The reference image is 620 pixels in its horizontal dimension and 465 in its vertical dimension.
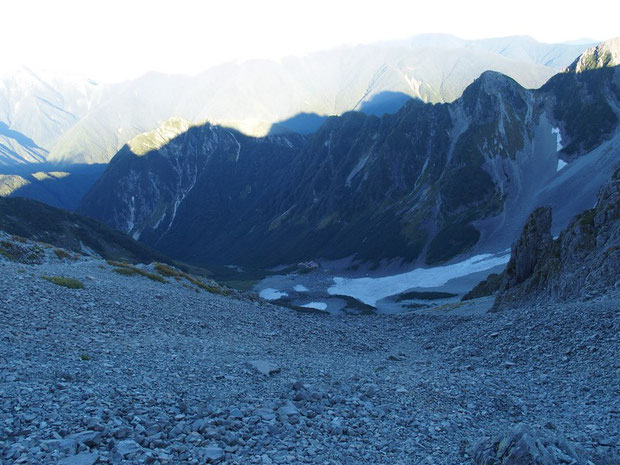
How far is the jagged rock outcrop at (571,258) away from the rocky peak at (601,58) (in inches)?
5847

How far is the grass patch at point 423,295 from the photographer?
103 meters

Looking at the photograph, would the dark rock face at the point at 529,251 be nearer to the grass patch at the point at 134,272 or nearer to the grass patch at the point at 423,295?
the grass patch at the point at 134,272

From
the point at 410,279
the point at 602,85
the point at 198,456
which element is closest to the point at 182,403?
the point at 198,456

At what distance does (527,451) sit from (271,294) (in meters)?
130

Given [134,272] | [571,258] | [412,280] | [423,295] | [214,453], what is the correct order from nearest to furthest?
[214,453] < [571,258] < [134,272] < [423,295] < [412,280]

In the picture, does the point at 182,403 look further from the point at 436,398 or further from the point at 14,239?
the point at 14,239

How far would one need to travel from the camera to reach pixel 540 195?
5404 inches

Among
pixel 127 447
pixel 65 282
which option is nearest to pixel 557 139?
pixel 65 282

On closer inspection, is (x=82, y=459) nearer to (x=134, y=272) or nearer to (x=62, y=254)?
(x=134, y=272)

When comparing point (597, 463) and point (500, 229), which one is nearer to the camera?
point (597, 463)

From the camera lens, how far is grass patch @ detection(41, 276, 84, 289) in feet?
102

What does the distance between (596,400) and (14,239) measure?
5656 centimetres

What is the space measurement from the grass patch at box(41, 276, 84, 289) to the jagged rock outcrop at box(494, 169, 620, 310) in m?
38.0

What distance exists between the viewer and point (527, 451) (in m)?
10.9
